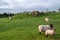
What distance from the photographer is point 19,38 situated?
25766 mm

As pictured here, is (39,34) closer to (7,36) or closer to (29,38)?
(29,38)

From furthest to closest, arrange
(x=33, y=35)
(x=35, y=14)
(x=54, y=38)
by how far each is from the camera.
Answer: (x=35, y=14) → (x=33, y=35) → (x=54, y=38)

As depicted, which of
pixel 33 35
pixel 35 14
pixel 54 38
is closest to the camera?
pixel 54 38

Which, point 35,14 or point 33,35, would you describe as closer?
point 33,35

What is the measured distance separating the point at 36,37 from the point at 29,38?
3.10 ft

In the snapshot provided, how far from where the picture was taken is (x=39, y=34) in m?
27.7

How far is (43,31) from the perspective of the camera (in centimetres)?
2797

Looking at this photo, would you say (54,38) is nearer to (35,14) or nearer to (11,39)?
(11,39)

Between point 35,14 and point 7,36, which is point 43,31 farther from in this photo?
point 35,14

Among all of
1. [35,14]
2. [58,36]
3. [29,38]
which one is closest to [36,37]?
[29,38]

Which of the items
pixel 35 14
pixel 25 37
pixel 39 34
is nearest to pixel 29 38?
pixel 25 37

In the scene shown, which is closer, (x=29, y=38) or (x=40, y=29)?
(x=29, y=38)

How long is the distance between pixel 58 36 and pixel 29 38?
3.69m

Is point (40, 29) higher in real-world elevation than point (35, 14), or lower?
higher
